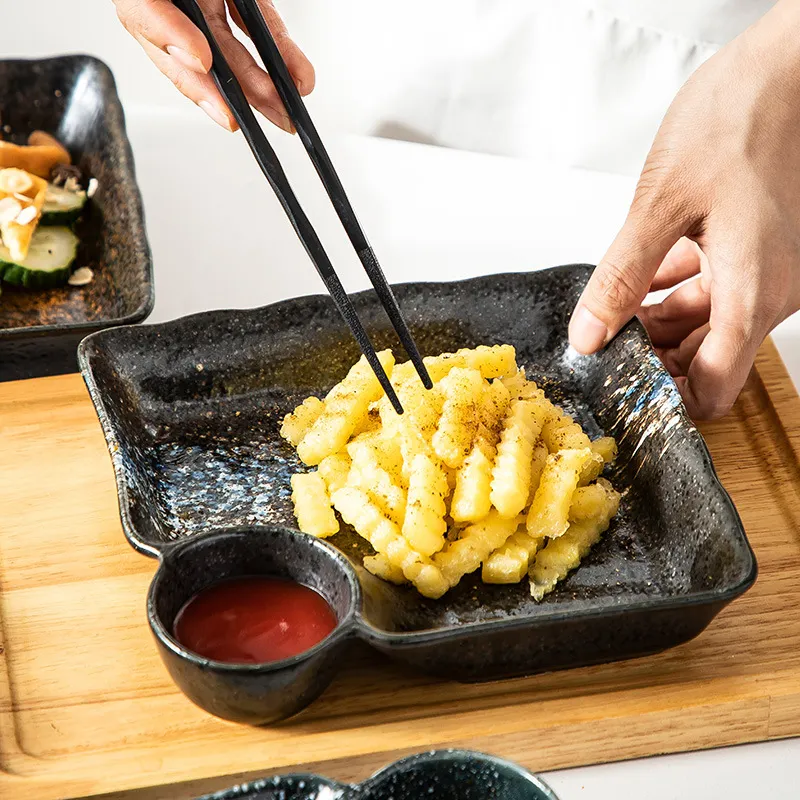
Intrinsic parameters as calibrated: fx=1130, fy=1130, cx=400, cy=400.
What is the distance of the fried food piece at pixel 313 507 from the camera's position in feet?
6.71

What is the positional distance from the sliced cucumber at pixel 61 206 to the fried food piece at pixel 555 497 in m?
1.81

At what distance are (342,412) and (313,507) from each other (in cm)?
23

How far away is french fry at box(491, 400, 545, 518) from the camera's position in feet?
6.39

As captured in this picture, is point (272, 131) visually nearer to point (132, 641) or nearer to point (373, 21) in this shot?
point (373, 21)

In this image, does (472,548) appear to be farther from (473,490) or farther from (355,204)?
(355,204)

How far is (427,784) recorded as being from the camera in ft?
4.44

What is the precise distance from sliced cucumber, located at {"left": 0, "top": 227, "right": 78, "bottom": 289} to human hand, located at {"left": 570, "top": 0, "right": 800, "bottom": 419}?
4.93 feet

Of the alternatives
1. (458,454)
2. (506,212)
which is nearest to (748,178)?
(458,454)

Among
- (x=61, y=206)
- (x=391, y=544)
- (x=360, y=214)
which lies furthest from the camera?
(x=360, y=214)

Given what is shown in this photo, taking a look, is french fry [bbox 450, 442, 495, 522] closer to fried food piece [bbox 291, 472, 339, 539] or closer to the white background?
fried food piece [bbox 291, 472, 339, 539]

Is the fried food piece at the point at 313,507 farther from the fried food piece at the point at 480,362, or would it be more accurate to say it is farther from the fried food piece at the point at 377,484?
the fried food piece at the point at 480,362

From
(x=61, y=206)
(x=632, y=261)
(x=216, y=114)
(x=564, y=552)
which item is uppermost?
(x=216, y=114)

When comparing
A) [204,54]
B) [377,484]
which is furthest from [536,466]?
[204,54]

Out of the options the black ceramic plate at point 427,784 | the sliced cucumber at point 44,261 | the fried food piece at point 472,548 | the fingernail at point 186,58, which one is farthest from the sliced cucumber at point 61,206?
the black ceramic plate at point 427,784
